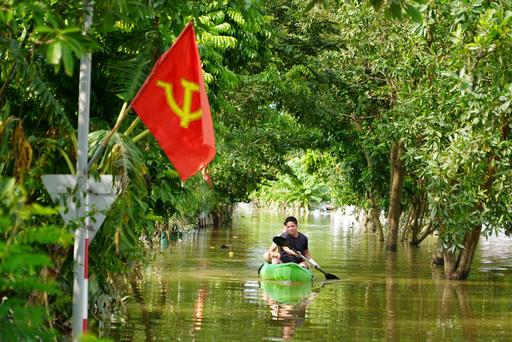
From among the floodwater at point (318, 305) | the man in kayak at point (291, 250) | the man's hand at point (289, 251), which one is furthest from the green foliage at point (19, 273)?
the man in kayak at point (291, 250)

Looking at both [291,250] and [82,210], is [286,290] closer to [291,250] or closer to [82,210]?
[291,250]

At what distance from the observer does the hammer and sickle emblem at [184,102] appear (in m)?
9.52

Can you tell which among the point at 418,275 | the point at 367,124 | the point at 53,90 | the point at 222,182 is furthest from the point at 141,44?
the point at 222,182

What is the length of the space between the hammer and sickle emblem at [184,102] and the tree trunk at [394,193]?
1110 inches

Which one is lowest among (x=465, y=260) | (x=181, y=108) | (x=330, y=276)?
(x=330, y=276)

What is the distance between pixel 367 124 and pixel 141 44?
2347 centimetres

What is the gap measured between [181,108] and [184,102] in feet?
0.20

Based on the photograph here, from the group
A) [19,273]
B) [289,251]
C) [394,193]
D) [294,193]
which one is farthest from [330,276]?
[294,193]

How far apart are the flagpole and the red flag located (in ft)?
1.66

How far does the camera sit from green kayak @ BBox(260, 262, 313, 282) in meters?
22.8

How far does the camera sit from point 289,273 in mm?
22844

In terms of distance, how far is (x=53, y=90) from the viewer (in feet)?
46.0

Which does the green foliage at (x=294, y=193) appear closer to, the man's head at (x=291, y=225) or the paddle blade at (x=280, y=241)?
the paddle blade at (x=280, y=241)

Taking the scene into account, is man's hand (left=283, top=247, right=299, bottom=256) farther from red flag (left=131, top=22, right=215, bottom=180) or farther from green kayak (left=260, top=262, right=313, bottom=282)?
red flag (left=131, top=22, right=215, bottom=180)
